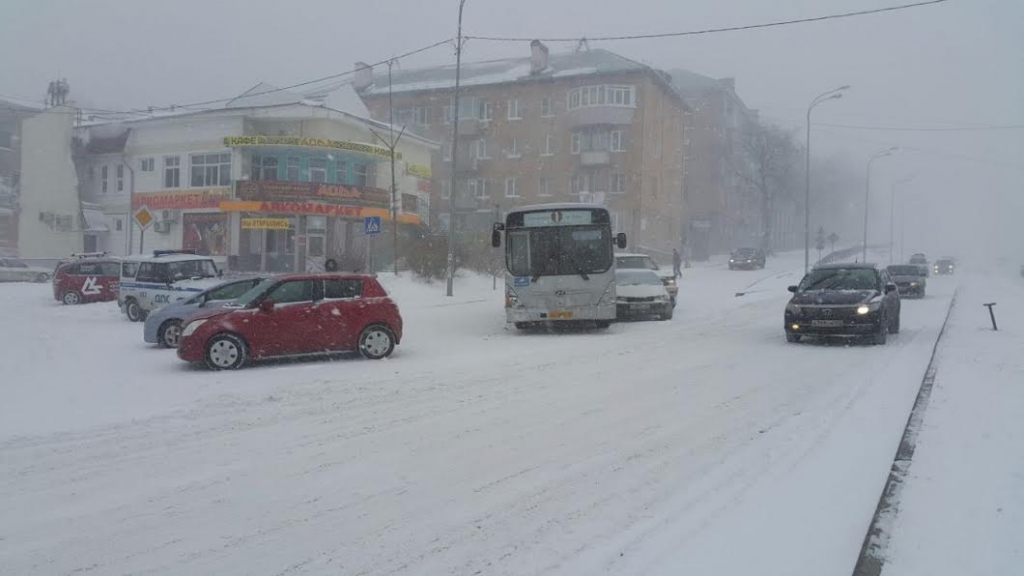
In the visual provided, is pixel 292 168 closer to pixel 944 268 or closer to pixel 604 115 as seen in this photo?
pixel 604 115

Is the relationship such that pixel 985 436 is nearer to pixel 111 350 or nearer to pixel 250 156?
pixel 111 350

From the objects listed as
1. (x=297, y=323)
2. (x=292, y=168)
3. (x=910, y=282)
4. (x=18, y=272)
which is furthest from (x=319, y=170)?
(x=297, y=323)

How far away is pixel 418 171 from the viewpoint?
1876 inches

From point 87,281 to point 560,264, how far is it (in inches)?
668

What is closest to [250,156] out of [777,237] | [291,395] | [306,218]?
[306,218]

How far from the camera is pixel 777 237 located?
102188 millimetres

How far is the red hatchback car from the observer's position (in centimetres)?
1182

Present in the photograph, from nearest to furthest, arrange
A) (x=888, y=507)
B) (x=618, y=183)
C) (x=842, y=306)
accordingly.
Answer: (x=888, y=507), (x=842, y=306), (x=618, y=183)

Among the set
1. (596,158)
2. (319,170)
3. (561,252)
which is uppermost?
(596,158)

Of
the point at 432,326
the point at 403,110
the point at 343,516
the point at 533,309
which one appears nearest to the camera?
the point at 343,516

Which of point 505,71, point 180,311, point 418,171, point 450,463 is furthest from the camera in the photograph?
point 505,71

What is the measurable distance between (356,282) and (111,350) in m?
5.18

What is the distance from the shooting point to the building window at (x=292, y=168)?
137ft

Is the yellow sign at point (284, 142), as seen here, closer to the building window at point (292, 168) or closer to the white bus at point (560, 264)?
the building window at point (292, 168)
